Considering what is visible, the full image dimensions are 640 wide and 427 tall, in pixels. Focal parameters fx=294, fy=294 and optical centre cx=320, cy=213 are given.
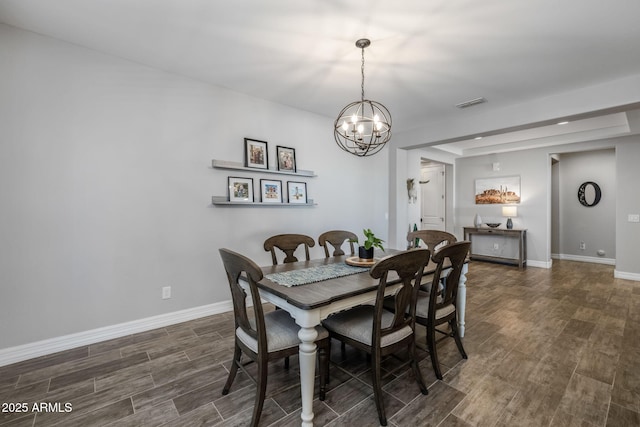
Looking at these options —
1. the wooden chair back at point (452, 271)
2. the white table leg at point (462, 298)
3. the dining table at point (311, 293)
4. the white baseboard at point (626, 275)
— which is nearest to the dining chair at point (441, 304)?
the wooden chair back at point (452, 271)

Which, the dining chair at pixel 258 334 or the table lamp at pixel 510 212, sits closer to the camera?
the dining chair at pixel 258 334

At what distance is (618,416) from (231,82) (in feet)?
13.2

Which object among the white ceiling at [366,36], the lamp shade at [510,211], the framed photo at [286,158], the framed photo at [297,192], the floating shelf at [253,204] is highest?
the white ceiling at [366,36]

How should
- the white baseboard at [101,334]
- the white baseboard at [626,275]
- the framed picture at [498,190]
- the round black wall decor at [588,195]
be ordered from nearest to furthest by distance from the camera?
the white baseboard at [101,334] → the white baseboard at [626,275] → the round black wall decor at [588,195] → the framed picture at [498,190]

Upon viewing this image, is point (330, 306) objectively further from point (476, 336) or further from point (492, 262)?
point (492, 262)

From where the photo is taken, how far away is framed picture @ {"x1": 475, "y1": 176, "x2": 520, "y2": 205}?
6.17 m

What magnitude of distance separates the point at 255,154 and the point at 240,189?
47 centimetres

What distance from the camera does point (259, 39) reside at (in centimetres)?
239

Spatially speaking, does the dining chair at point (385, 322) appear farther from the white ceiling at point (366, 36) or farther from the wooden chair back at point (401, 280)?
the white ceiling at point (366, 36)

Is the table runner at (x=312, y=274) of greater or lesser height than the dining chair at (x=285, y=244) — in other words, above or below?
below

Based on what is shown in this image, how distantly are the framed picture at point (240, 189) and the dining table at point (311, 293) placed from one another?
127 cm

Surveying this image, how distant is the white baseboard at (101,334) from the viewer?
228 centimetres

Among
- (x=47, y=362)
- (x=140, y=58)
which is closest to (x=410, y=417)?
(x=47, y=362)

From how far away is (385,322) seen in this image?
1903 millimetres
